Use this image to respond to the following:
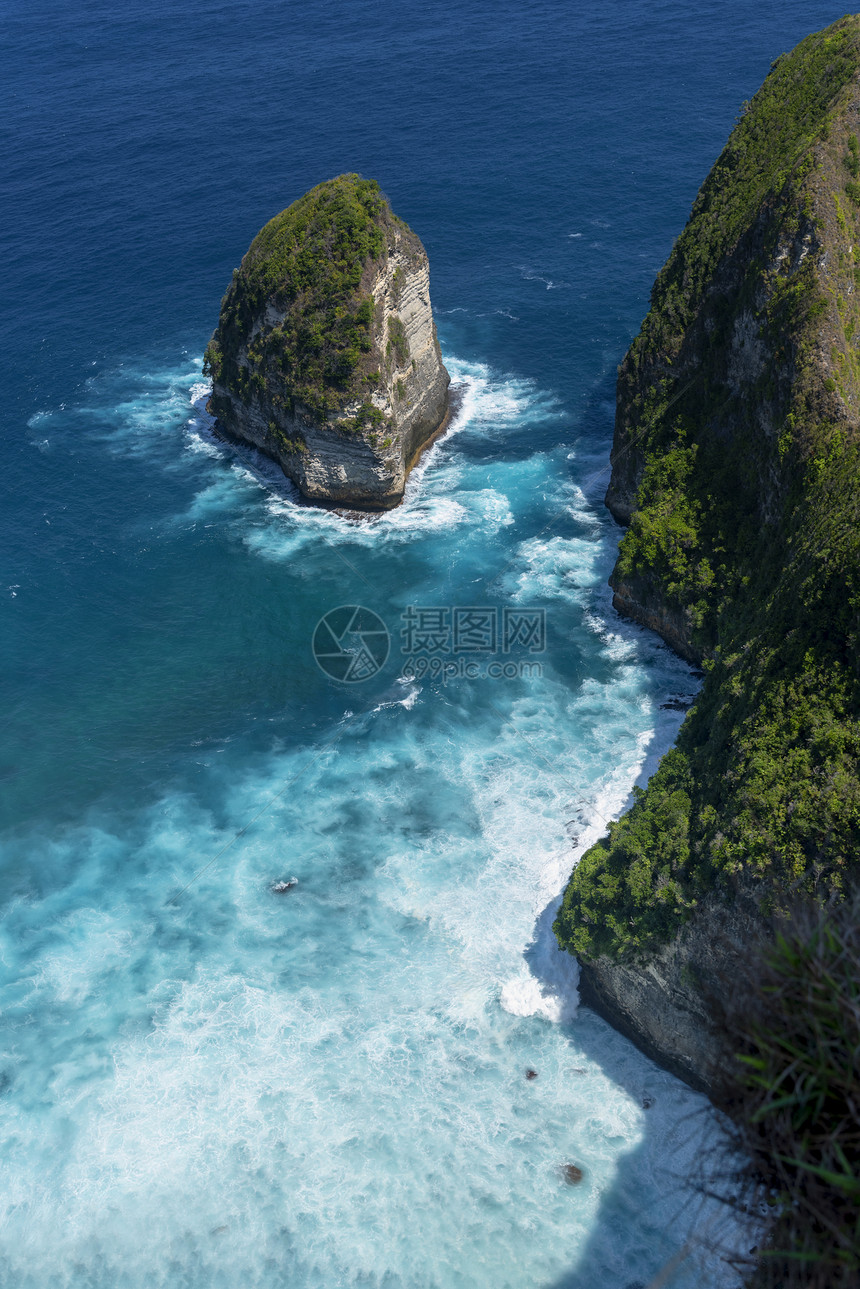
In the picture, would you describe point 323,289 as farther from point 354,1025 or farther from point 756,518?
point 354,1025

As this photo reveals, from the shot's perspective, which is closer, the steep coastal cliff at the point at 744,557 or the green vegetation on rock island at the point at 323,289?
the steep coastal cliff at the point at 744,557

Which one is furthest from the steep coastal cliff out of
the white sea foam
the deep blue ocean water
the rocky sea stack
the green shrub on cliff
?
the rocky sea stack

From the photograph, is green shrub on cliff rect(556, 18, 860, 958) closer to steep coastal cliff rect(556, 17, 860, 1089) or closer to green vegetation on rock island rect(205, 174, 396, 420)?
steep coastal cliff rect(556, 17, 860, 1089)

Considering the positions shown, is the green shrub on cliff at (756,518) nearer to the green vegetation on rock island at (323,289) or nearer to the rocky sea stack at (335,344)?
the rocky sea stack at (335,344)

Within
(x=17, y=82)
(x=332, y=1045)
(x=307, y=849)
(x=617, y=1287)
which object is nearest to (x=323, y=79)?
(x=17, y=82)

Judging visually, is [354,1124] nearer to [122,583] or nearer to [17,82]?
[122,583]

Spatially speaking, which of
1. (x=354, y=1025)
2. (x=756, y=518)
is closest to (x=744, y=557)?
(x=756, y=518)

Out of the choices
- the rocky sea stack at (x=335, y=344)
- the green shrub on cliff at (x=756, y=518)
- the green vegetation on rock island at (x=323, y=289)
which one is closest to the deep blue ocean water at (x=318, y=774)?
the rocky sea stack at (x=335, y=344)
